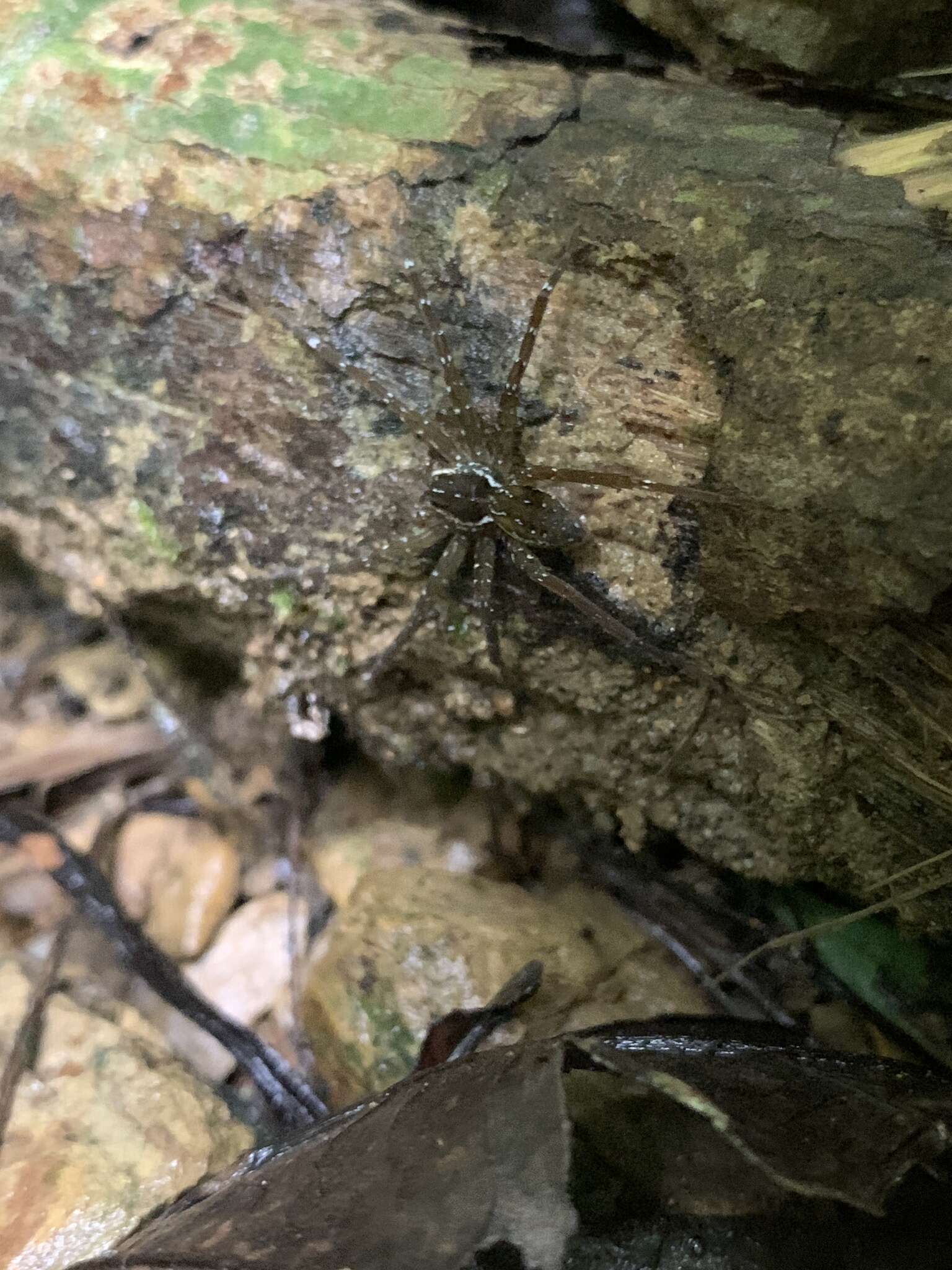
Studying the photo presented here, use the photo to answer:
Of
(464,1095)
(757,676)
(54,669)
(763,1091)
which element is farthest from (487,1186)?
(54,669)

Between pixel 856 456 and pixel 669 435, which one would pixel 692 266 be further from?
pixel 856 456

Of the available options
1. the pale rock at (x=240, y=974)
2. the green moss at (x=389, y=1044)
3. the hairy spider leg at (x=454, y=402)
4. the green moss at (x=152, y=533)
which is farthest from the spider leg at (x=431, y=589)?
the pale rock at (x=240, y=974)

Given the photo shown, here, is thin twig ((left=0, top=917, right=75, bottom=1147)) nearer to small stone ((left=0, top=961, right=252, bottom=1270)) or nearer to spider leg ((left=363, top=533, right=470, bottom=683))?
small stone ((left=0, top=961, right=252, bottom=1270))

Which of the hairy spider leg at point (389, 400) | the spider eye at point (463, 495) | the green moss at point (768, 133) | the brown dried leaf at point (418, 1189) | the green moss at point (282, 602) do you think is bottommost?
the brown dried leaf at point (418, 1189)

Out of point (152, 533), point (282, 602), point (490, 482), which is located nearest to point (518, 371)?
point (490, 482)

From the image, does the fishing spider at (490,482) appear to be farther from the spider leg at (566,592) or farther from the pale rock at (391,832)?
the pale rock at (391,832)
